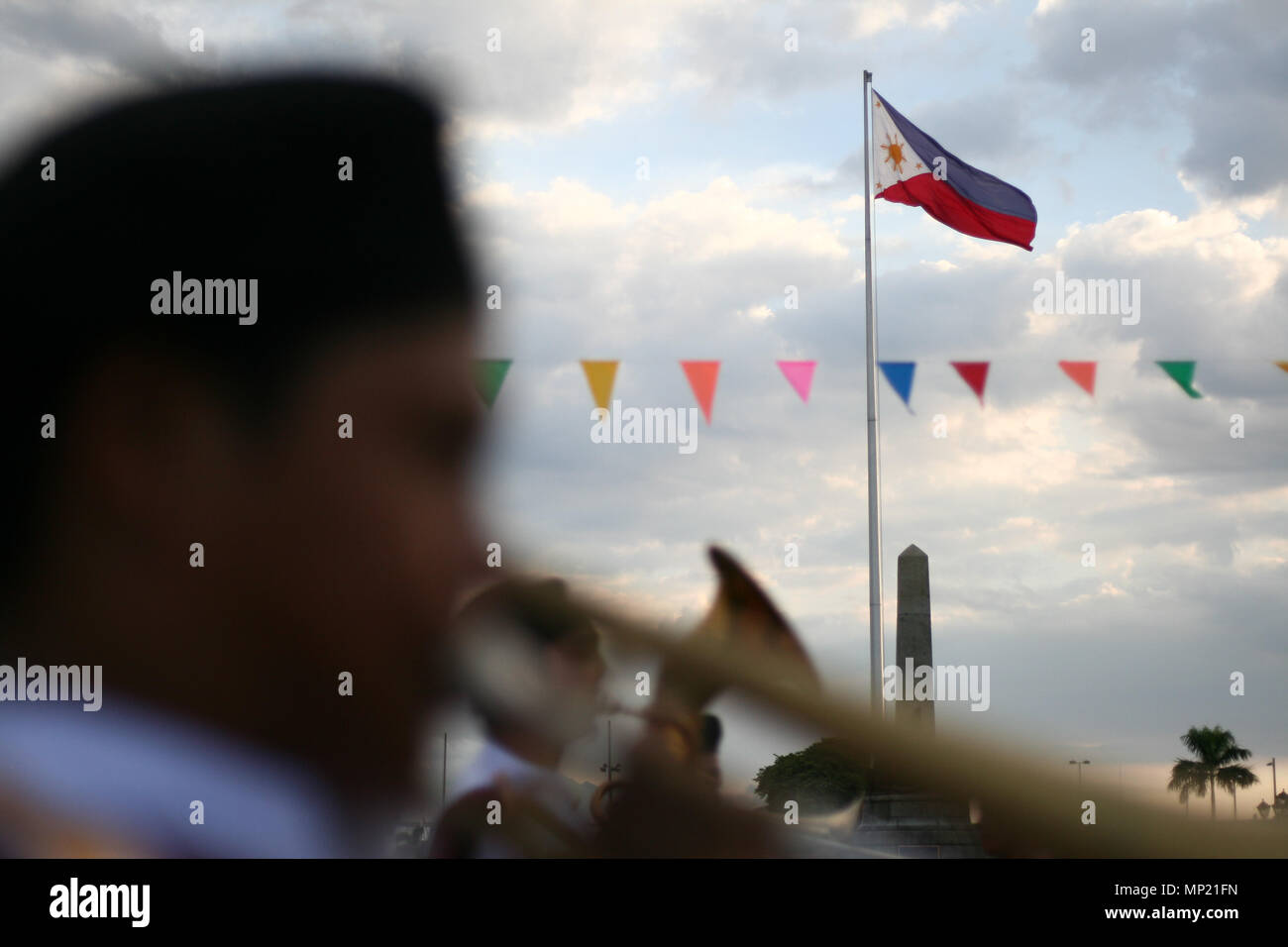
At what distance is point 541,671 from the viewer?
6910mm

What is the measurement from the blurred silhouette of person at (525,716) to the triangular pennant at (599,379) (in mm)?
2625

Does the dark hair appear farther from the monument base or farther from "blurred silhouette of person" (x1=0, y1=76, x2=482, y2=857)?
the monument base

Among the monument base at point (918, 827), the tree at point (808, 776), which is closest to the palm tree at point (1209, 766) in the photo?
the tree at point (808, 776)

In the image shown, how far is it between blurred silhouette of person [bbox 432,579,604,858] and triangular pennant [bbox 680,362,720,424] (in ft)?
Result: 9.71

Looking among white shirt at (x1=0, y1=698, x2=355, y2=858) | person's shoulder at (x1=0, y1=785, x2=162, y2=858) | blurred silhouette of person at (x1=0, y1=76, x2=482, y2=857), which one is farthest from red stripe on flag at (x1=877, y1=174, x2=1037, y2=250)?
person's shoulder at (x1=0, y1=785, x2=162, y2=858)

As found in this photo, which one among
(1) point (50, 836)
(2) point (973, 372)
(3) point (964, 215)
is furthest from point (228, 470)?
(3) point (964, 215)

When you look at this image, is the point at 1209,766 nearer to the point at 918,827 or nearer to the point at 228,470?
the point at 918,827

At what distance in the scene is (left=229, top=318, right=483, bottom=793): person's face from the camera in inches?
245

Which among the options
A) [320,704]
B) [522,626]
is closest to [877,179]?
[522,626]

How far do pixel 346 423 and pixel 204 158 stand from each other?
5.30 feet

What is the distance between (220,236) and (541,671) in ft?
10.5

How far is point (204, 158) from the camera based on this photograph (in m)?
6.28
